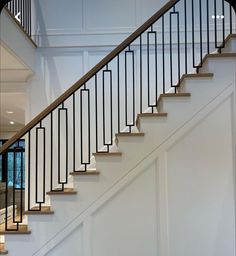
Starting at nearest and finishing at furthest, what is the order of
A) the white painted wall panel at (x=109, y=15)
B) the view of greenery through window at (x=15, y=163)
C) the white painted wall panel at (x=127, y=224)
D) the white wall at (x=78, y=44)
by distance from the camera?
the white painted wall panel at (x=127, y=224)
the view of greenery through window at (x=15, y=163)
the white wall at (x=78, y=44)
the white painted wall panel at (x=109, y=15)

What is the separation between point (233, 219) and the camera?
10.6ft

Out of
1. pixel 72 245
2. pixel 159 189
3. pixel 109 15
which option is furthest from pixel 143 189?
pixel 109 15

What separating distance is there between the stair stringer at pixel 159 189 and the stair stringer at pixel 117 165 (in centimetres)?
2

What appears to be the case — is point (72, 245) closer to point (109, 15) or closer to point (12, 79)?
point (12, 79)

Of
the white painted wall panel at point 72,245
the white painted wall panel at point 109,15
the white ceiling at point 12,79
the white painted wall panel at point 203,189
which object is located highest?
the white painted wall panel at point 109,15

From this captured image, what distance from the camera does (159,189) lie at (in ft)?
10.7

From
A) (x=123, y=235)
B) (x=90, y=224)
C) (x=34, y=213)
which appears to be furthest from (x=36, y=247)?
(x=123, y=235)

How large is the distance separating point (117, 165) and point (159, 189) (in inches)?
18.6

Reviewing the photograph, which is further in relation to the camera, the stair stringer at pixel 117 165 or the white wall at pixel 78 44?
the white wall at pixel 78 44

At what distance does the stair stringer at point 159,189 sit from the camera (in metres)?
3.20

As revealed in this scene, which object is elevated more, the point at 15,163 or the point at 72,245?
the point at 15,163

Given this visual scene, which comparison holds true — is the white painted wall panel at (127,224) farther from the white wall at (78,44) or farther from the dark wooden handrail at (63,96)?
the white wall at (78,44)

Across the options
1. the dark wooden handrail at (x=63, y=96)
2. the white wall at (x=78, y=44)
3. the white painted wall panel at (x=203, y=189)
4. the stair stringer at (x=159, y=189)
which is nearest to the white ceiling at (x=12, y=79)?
the white wall at (x=78, y=44)

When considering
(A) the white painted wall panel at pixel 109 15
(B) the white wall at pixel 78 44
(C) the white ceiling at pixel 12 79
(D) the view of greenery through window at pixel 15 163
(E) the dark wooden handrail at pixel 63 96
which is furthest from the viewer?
(A) the white painted wall panel at pixel 109 15
